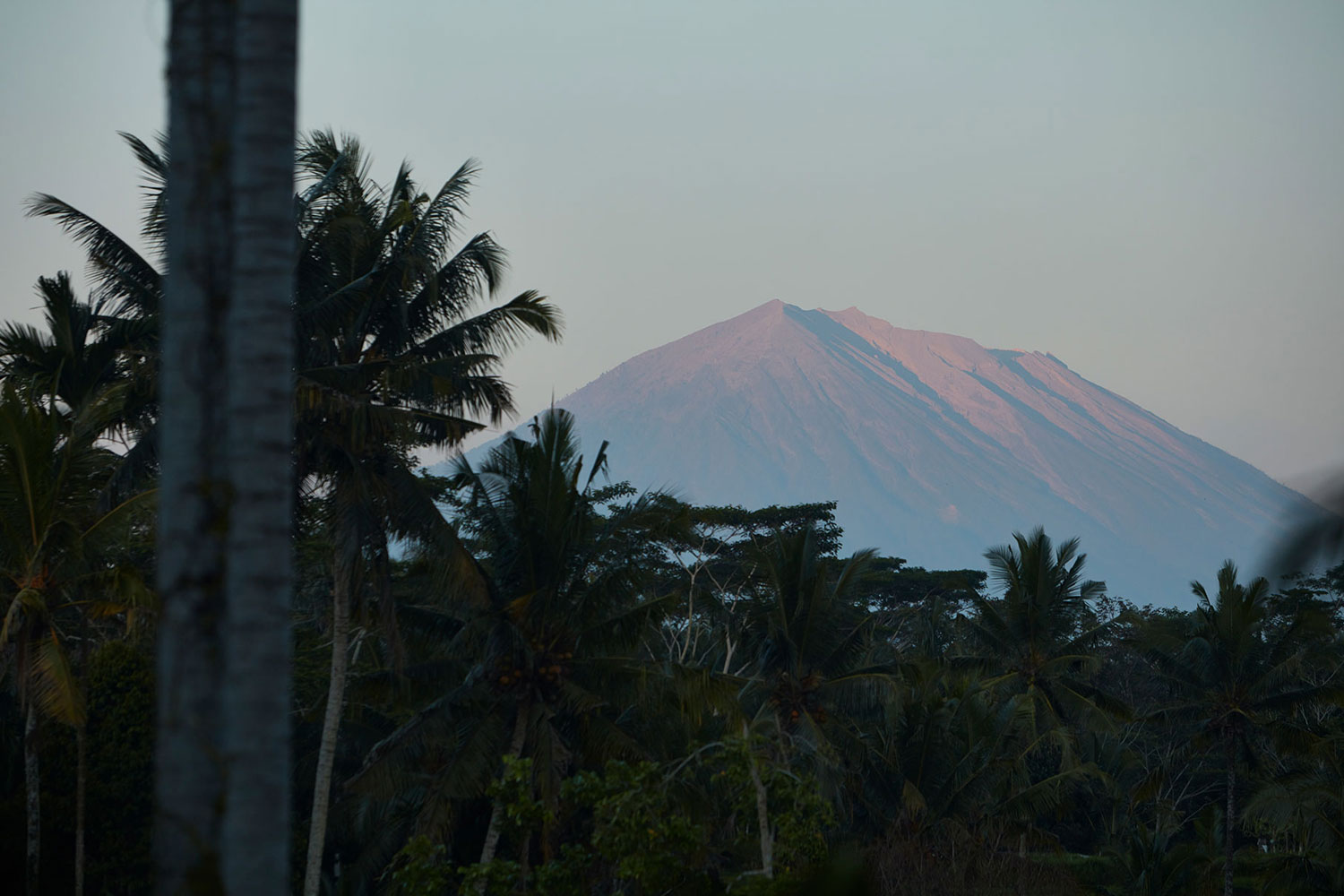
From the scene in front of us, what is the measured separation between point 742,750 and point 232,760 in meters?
8.20

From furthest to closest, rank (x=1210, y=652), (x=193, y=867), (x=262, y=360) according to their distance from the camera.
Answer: (x=1210, y=652) < (x=262, y=360) < (x=193, y=867)

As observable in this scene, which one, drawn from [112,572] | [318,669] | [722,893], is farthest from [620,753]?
[318,669]

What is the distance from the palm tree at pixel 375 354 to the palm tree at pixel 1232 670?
59.9 feet

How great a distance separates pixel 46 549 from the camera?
519 inches

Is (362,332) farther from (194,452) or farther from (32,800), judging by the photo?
(194,452)

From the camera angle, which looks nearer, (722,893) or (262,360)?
(262,360)

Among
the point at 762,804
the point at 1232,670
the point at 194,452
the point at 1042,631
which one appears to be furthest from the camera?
the point at 1042,631

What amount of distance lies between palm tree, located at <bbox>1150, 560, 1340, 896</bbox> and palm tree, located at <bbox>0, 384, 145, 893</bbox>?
22.7 metres

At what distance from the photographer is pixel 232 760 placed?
3.10 meters

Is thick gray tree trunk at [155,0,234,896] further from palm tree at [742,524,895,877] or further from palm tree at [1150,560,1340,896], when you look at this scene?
palm tree at [1150,560,1340,896]

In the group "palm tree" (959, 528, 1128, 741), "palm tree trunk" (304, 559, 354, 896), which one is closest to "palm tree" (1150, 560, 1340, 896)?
"palm tree" (959, 528, 1128, 741)

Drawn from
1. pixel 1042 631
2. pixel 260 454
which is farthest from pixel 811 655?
pixel 260 454

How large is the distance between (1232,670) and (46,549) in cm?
2513

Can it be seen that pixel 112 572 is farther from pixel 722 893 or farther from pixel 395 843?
pixel 395 843
